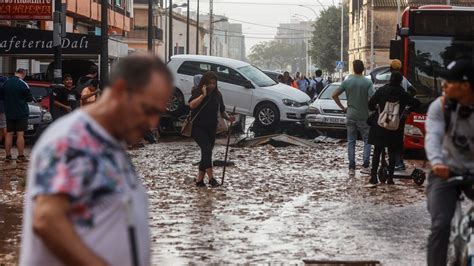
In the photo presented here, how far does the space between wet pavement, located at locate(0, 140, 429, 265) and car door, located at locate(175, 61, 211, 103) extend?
8018mm

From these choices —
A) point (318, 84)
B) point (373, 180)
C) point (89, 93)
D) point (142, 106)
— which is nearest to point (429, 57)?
point (373, 180)

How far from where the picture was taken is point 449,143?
6.55 m

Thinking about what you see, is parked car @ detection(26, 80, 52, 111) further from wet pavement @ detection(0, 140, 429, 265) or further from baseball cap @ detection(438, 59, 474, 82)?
baseball cap @ detection(438, 59, 474, 82)

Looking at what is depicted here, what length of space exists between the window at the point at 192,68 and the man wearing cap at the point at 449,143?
806 inches

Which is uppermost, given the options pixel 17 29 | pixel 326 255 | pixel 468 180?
pixel 17 29

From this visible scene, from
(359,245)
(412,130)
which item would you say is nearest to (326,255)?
(359,245)

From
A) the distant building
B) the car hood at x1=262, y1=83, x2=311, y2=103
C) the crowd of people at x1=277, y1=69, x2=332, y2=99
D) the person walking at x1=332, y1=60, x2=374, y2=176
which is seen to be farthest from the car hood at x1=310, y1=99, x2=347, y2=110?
the distant building

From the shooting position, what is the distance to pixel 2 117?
20.0m

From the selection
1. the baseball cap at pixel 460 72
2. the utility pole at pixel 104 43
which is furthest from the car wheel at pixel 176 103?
the baseball cap at pixel 460 72

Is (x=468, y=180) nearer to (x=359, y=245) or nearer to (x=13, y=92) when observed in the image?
(x=359, y=245)

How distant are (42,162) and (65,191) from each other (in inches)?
4.7

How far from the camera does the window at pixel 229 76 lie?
2695cm

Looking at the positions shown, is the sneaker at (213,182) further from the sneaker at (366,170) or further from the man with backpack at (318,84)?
the man with backpack at (318,84)

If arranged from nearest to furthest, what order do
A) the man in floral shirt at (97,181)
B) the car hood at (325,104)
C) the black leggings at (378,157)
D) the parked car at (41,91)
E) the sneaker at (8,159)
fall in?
the man in floral shirt at (97,181) → the black leggings at (378,157) → the sneaker at (8,159) → the parked car at (41,91) → the car hood at (325,104)
